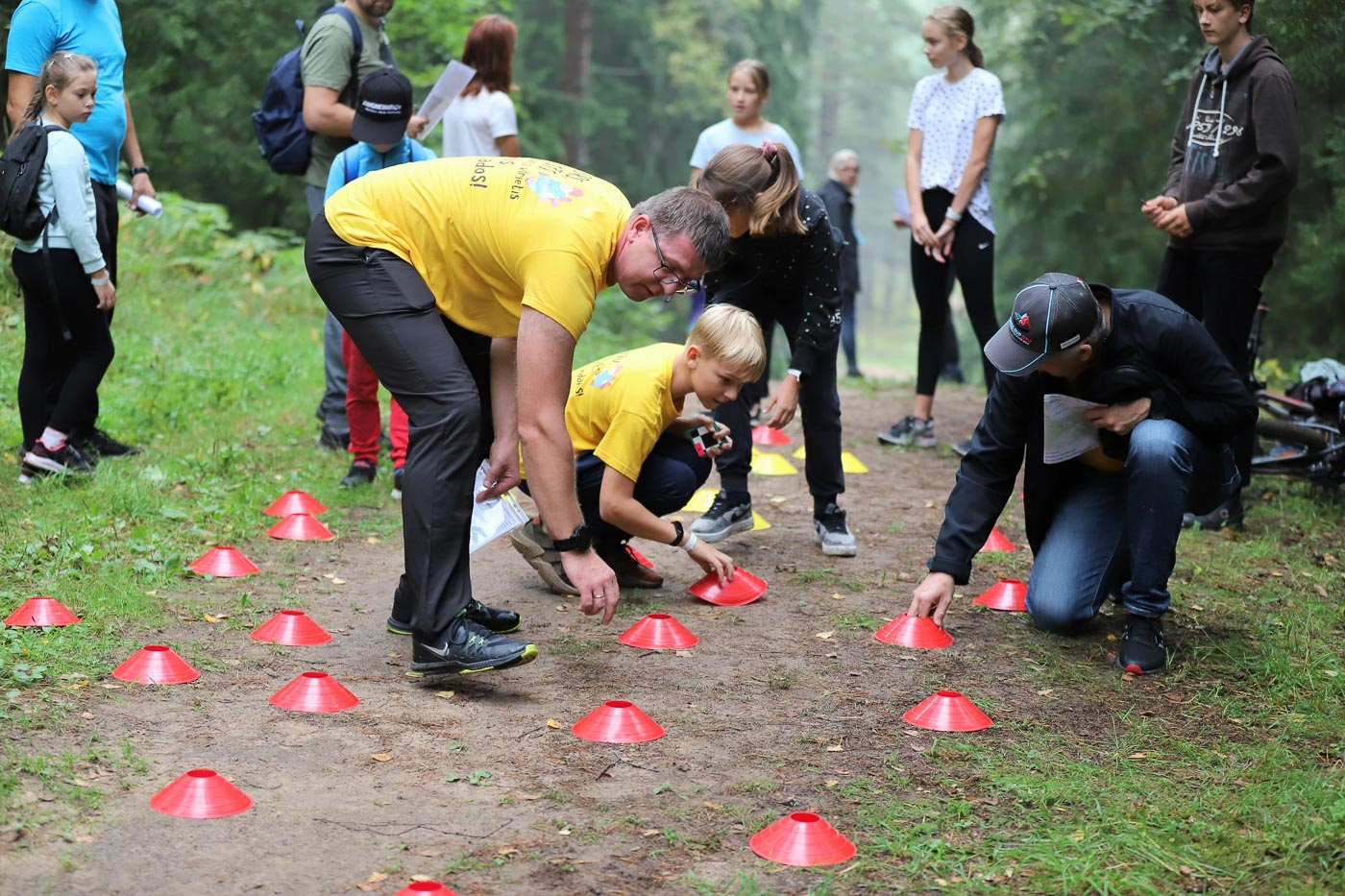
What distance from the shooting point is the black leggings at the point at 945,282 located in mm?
7520

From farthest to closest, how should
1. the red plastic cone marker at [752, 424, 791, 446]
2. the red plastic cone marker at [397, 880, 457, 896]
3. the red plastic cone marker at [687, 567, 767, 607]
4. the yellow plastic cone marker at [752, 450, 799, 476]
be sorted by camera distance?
the red plastic cone marker at [752, 424, 791, 446], the yellow plastic cone marker at [752, 450, 799, 476], the red plastic cone marker at [687, 567, 767, 607], the red plastic cone marker at [397, 880, 457, 896]

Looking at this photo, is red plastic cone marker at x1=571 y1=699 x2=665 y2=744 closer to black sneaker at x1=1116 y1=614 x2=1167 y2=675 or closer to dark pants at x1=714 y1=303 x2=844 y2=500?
black sneaker at x1=1116 y1=614 x2=1167 y2=675

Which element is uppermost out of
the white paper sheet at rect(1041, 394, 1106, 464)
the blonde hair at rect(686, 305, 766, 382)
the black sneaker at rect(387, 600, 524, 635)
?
the blonde hair at rect(686, 305, 766, 382)

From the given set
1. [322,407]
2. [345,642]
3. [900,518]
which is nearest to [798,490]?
[900,518]

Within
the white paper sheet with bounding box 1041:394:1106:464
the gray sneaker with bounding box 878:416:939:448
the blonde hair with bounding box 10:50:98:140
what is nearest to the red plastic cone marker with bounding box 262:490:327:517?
the blonde hair with bounding box 10:50:98:140

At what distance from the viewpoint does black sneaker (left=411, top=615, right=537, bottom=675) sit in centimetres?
387

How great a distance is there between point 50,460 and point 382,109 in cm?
225

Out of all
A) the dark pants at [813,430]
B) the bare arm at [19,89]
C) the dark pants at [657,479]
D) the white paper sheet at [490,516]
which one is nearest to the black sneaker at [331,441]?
the bare arm at [19,89]

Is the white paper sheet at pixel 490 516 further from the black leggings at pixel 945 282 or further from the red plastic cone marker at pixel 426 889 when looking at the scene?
the black leggings at pixel 945 282

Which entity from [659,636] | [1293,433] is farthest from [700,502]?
[1293,433]

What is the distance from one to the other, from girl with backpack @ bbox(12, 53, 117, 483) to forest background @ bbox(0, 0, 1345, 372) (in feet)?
8.02

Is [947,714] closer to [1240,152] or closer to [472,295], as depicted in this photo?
[472,295]

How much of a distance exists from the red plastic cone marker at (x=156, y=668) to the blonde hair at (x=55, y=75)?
10.1ft

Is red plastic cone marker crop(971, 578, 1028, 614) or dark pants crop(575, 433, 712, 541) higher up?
dark pants crop(575, 433, 712, 541)
